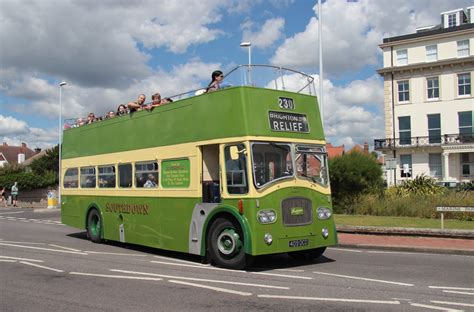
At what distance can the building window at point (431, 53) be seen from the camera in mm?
51688

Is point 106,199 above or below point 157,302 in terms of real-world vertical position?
above

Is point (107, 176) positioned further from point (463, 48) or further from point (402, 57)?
point (402, 57)

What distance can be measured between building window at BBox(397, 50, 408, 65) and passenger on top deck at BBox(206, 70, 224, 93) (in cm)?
4732

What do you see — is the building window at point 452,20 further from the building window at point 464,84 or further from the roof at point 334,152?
the roof at point 334,152

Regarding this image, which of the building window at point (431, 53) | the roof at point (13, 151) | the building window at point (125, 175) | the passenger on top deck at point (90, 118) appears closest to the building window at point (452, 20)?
the building window at point (431, 53)

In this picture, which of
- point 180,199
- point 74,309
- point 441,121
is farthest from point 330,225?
point 441,121

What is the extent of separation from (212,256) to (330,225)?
8.38ft

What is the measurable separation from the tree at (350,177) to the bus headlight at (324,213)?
12203mm

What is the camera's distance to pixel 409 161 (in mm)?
53031

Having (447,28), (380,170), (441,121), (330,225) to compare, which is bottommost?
(330,225)

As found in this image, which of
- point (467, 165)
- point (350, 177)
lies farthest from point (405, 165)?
point (350, 177)

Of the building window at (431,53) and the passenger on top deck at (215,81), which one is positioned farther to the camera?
the building window at (431,53)

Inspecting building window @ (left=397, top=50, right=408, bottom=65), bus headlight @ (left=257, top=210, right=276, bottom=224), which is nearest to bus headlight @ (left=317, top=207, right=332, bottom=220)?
bus headlight @ (left=257, top=210, right=276, bottom=224)

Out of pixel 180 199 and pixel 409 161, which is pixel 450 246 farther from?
pixel 409 161
